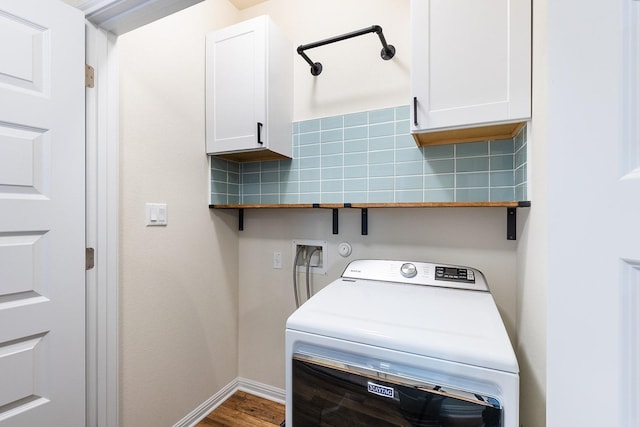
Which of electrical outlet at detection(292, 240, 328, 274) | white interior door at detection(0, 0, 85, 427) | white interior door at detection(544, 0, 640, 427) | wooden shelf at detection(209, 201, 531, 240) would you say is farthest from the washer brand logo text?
white interior door at detection(0, 0, 85, 427)

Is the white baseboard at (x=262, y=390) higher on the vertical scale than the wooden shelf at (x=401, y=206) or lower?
lower

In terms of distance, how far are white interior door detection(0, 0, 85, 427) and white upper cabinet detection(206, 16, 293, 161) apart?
723 millimetres

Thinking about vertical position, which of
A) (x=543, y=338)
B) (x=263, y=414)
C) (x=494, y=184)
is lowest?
(x=263, y=414)

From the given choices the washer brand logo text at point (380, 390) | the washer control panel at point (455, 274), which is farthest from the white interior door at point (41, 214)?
the washer control panel at point (455, 274)

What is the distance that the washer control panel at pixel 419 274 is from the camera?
1328 mm

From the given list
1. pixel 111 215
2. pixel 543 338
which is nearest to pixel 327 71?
pixel 111 215

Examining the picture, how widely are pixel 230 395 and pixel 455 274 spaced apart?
1758mm

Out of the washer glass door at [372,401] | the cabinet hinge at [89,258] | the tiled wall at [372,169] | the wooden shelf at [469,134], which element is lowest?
the washer glass door at [372,401]

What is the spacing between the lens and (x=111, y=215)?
1.27 metres

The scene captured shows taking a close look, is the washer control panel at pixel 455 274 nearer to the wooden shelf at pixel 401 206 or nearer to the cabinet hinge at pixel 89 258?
the wooden shelf at pixel 401 206

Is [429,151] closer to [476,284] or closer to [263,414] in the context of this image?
[476,284]

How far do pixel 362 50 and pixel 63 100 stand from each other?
1.47m

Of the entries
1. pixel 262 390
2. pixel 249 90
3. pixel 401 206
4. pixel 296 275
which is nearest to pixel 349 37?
pixel 249 90

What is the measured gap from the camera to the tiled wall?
4.64 ft
